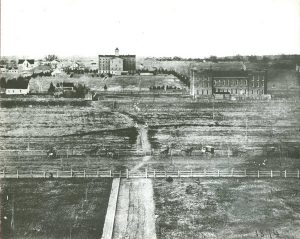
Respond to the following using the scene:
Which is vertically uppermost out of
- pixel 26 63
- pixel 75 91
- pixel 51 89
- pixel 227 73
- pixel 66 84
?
pixel 26 63

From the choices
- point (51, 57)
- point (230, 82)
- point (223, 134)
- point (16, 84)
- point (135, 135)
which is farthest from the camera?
point (230, 82)

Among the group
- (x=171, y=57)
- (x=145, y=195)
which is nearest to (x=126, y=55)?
(x=171, y=57)

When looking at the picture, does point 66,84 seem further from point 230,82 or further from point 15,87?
Result: point 230,82

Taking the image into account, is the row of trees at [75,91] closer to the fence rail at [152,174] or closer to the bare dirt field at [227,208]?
the fence rail at [152,174]

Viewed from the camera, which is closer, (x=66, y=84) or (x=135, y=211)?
(x=135, y=211)

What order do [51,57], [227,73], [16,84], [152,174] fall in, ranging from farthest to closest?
[227,73], [16,84], [51,57], [152,174]

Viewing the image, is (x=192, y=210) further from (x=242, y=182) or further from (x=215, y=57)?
(x=215, y=57)

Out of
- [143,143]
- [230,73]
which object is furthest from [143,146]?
[230,73]
